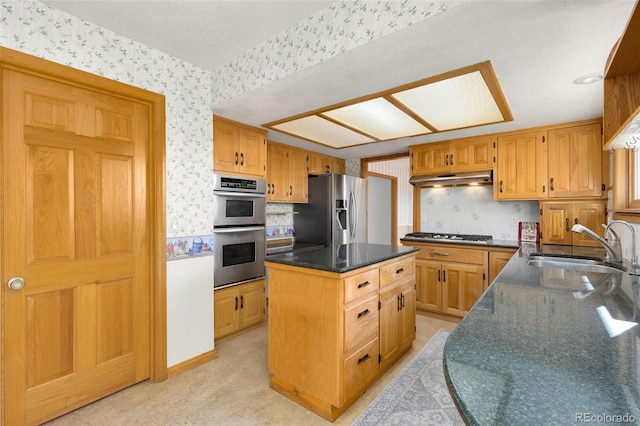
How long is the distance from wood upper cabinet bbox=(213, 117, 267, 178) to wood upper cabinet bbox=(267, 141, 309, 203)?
0.44 m

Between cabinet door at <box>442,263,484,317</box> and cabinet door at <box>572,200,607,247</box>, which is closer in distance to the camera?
cabinet door at <box>572,200,607,247</box>

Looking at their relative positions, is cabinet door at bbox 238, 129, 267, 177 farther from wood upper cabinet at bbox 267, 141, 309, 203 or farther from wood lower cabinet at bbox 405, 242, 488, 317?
wood lower cabinet at bbox 405, 242, 488, 317

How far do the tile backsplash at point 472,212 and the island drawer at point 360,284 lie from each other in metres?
2.40

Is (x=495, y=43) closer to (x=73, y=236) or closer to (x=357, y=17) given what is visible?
(x=357, y=17)

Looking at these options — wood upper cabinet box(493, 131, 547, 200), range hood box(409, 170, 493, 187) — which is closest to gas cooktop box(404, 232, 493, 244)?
wood upper cabinet box(493, 131, 547, 200)

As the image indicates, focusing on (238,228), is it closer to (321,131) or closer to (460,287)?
(321,131)

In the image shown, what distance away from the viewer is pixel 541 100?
Result: 2.48 m

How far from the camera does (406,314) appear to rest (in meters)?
2.64

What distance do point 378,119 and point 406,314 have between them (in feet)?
6.13

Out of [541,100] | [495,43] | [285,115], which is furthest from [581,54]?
[285,115]

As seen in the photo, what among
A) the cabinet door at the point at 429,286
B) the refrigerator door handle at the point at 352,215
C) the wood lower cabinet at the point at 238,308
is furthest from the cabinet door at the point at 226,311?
the cabinet door at the point at 429,286

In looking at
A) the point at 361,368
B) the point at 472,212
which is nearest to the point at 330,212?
the point at 472,212

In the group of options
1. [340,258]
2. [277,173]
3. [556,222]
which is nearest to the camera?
[340,258]

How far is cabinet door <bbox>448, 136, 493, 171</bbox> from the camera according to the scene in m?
3.53
